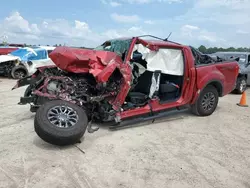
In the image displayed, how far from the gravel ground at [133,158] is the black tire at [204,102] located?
1.88 ft

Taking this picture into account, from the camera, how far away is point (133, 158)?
3.77 meters

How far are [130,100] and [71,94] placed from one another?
1239 millimetres

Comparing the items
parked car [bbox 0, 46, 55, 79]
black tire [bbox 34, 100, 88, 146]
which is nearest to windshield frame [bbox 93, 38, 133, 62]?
black tire [bbox 34, 100, 88, 146]

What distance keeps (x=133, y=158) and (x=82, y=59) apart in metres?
1.99

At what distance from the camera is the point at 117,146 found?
4184 mm

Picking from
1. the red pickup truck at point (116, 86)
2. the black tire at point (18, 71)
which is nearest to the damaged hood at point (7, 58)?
the black tire at point (18, 71)

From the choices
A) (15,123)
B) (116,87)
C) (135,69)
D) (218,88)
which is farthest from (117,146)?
(218,88)

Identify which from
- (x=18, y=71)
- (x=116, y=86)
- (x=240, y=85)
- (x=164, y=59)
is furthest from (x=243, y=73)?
(x=18, y=71)

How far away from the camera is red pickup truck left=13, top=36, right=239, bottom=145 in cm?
418

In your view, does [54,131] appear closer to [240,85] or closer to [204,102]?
[204,102]

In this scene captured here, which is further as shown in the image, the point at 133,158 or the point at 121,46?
the point at 121,46

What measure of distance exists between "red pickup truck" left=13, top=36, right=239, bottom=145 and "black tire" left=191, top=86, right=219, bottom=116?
2 centimetres

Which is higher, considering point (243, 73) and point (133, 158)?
point (243, 73)

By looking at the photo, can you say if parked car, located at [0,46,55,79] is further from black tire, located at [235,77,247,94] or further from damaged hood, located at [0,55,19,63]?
black tire, located at [235,77,247,94]
